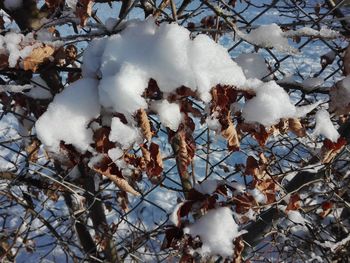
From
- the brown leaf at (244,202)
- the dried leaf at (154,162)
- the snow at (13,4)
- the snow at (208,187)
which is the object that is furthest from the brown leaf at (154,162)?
the snow at (13,4)

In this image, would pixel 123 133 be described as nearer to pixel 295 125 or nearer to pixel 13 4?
pixel 295 125

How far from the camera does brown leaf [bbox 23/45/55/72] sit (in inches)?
45.3

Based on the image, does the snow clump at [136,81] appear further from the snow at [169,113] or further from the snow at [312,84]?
the snow at [312,84]

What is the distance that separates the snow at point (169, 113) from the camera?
1.12 m

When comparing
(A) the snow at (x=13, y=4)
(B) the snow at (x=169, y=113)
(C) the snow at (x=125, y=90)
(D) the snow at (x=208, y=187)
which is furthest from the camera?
(A) the snow at (x=13, y=4)

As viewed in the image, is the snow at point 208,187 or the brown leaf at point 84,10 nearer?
the brown leaf at point 84,10

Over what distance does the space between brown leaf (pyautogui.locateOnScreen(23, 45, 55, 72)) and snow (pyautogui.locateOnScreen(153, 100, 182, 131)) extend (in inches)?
13.9

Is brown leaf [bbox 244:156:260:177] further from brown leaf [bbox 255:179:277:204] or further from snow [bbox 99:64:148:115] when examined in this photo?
snow [bbox 99:64:148:115]

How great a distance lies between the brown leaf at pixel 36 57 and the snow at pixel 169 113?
1.16 ft

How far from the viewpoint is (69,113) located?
1.10 m

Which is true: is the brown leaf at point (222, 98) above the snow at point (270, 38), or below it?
below

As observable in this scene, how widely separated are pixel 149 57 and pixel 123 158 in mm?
326

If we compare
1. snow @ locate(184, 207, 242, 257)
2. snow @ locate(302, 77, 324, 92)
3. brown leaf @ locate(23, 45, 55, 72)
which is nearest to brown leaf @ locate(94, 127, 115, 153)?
brown leaf @ locate(23, 45, 55, 72)

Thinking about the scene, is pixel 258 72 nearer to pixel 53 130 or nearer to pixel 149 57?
pixel 149 57
